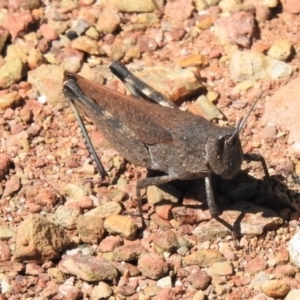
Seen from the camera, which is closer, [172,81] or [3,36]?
[172,81]

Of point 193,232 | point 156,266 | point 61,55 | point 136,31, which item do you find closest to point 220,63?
point 136,31

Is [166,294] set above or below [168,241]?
below

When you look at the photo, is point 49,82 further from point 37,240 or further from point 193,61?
point 37,240

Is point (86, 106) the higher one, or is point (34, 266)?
point (86, 106)

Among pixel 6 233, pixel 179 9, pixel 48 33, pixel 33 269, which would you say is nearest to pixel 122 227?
pixel 33 269

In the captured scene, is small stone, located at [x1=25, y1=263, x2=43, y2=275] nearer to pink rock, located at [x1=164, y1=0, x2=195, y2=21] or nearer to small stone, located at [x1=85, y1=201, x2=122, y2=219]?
small stone, located at [x1=85, y1=201, x2=122, y2=219]

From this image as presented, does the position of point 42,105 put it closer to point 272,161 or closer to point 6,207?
point 6,207
